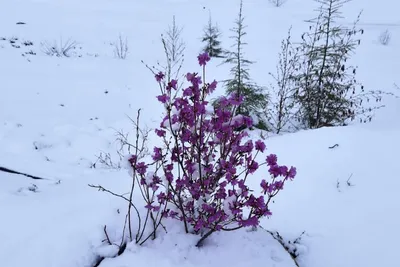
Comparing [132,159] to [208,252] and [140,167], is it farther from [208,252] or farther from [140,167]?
[208,252]

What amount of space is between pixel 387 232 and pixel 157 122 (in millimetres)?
4243

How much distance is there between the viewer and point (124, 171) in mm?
3420

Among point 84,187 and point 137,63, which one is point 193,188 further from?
point 137,63

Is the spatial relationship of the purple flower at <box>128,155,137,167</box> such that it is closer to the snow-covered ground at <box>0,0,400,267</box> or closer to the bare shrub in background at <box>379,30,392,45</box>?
the snow-covered ground at <box>0,0,400,267</box>

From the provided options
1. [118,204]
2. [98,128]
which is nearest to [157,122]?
[98,128]

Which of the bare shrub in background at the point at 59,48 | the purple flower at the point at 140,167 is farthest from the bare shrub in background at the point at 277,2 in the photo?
the purple flower at the point at 140,167

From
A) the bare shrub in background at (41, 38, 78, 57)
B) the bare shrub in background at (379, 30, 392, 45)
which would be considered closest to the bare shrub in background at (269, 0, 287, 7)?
the bare shrub in background at (379, 30, 392, 45)

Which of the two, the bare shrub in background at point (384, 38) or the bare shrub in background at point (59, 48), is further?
the bare shrub in background at point (384, 38)

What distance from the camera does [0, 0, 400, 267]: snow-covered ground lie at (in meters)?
2.00

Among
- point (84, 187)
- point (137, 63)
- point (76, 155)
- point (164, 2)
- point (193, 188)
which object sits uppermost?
point (164, 2)

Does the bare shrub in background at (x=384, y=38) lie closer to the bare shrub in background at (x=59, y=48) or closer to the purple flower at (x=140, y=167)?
the bare shrub in background at (x=59, y=48)

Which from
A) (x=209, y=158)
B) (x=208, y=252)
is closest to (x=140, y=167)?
(x=209, y=158)

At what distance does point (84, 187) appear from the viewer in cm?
282

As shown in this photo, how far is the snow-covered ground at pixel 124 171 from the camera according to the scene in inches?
78.7
